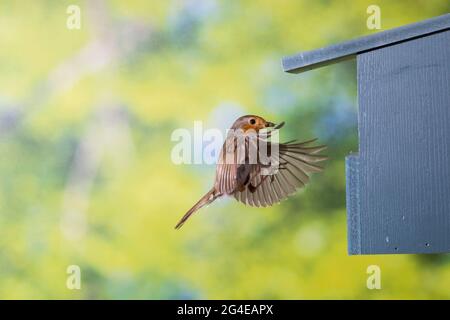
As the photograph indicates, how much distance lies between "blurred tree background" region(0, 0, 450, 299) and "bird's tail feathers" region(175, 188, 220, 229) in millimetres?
20

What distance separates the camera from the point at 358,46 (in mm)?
1020

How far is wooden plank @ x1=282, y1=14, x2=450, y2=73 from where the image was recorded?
0.95 m

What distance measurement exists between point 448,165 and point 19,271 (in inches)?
73.7

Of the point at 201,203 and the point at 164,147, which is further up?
the point at 164,147

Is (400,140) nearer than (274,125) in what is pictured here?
Yes

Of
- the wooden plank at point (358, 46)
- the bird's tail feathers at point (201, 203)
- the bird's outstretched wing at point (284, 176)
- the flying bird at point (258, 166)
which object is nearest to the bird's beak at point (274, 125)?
the flying bird at point (258, 166)

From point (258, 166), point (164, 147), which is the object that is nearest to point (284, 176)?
point (258, 166)

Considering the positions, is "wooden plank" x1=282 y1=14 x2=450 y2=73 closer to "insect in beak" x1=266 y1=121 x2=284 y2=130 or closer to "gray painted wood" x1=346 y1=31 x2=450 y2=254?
"gray painted wood" x1=346 y1=31 x2=450 y2=254

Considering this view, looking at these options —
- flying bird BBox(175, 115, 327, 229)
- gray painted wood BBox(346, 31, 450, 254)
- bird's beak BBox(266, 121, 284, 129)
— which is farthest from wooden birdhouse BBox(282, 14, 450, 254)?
bird's beak BBox(266, 121, 284, 129)

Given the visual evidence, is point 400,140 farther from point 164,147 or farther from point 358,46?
point 164,147

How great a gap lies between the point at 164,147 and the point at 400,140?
1.56m

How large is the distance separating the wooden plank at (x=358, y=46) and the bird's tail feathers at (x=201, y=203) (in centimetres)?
141

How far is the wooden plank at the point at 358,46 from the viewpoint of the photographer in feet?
3.10
